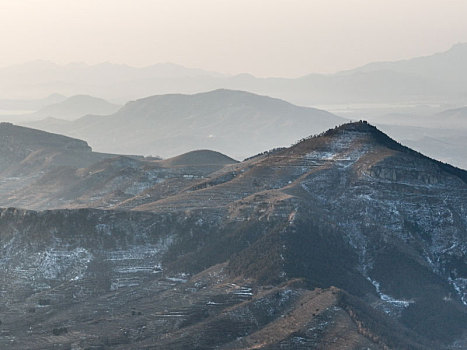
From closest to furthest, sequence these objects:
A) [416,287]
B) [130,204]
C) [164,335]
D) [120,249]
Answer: [164,335]
[416,287]
[120,249]
[130,204]

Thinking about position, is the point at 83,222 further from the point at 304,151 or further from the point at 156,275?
the point at 304,151

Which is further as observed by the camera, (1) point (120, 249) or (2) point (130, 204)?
(2) point (130, 204)

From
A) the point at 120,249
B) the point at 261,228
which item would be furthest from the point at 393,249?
the point at 120,249

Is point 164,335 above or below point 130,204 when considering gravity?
below

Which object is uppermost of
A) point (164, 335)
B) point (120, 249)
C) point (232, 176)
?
point (232, 176)

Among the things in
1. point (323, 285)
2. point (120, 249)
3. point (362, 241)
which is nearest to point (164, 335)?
point (323, 285)

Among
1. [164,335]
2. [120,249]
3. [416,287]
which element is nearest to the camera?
[164,335]
